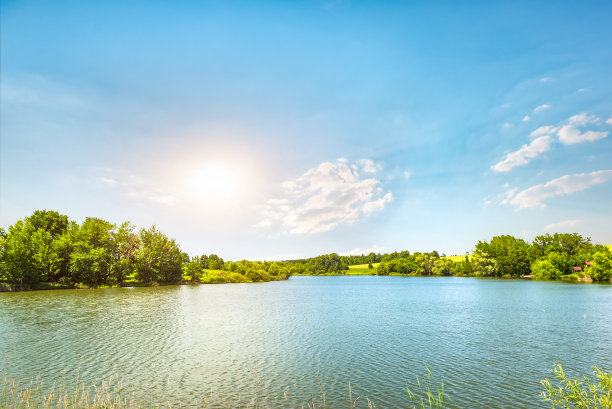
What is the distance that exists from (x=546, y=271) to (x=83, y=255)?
18870 cm

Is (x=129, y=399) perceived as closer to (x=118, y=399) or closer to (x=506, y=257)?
(x=118, y=399)

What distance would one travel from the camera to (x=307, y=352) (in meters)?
28.1

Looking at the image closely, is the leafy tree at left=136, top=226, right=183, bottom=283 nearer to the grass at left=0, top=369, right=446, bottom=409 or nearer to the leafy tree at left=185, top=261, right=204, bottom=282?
the leafy tree at left=185, top=261, right=204, bottom=282

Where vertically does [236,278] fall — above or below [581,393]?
below

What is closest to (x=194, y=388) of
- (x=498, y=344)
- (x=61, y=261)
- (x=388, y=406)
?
(x=388, y=406)

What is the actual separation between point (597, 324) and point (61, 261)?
12568 cm

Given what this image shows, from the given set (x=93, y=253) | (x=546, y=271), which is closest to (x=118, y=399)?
(x=93, y=253)

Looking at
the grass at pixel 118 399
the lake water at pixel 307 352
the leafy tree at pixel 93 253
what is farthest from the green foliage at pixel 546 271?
the leafy tree at pixel 93 253

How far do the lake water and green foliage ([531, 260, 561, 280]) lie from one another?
384 ft

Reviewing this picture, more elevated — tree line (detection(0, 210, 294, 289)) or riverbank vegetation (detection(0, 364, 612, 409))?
tree line (detection(0, 210, 294, 289))

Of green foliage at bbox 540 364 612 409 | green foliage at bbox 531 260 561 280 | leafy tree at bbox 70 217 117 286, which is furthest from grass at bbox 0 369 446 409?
green foliage at bbox 531 260 561 280

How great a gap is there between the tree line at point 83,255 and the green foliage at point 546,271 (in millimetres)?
158921

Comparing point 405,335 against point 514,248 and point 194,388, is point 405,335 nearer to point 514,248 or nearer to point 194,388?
point 194,388

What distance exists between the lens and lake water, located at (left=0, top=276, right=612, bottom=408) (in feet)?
64.3
